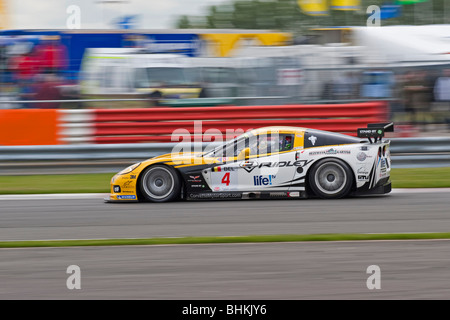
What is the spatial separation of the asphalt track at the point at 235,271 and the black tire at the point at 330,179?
2.97m

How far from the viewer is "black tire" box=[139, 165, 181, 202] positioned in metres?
9.81

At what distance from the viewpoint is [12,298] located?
4.98 m

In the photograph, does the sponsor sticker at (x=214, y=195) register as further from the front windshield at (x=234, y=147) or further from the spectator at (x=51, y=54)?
the spectator at (x=51, y=54)

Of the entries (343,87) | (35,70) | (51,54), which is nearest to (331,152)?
(343,87)

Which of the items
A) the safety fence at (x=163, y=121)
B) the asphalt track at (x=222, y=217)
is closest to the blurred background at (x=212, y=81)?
the safety fence at (x=163, y=121)

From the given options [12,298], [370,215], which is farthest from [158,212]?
[12,298]

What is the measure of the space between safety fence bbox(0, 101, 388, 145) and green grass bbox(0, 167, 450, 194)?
1.26m

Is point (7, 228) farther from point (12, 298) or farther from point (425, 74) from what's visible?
point (425, 74)

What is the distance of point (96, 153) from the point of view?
45.4 ft

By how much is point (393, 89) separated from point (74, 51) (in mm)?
9023

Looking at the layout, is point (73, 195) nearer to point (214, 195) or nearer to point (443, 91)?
point (214, 195)

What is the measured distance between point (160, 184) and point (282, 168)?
177 centimetres

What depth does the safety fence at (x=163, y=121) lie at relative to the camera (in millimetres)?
14336
